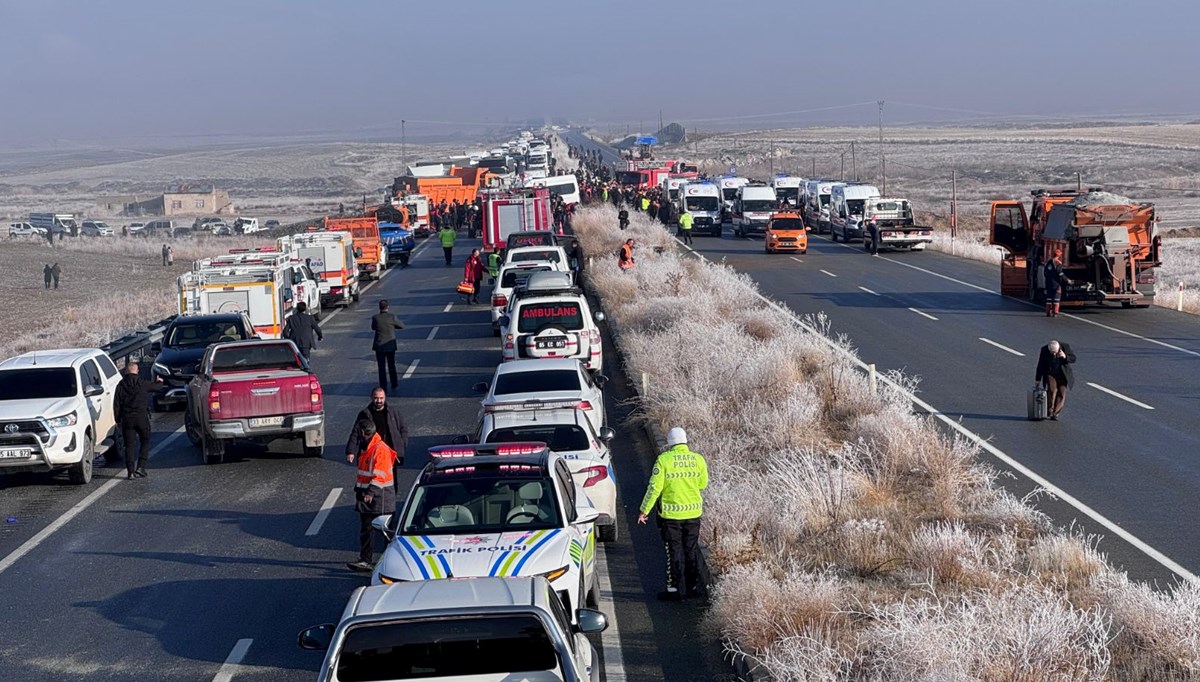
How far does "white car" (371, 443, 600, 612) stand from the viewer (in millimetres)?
10453

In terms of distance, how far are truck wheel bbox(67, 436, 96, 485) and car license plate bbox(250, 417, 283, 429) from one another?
213 centimetres

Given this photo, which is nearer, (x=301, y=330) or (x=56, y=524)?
(x=56, y=524)

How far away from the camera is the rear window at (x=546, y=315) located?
80.5 ft

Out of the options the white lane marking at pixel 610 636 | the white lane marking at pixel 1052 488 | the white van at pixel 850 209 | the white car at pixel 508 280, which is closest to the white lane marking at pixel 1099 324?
the white lane marking at pixel 1052 488

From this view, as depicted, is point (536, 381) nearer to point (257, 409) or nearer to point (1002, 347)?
point (257, 409)

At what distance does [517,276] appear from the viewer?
34.2 metres

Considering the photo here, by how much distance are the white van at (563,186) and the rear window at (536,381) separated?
5330cm

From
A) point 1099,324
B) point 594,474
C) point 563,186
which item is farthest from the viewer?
point 563,186

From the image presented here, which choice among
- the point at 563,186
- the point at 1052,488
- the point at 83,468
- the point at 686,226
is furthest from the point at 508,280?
the point at 563,186

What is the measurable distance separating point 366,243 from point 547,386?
106ft

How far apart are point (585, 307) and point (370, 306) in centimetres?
1789

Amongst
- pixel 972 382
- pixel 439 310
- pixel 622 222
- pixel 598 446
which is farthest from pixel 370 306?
pixel 598 446

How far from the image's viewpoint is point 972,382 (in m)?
24.6

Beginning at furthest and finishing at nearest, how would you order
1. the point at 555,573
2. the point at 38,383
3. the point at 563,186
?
the point at 563,186, the point at 38,383, the point at 555,573
